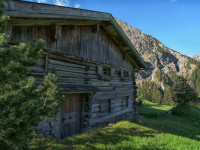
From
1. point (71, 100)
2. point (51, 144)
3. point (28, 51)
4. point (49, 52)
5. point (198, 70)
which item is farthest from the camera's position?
point (198, 70)

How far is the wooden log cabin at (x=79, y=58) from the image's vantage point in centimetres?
541

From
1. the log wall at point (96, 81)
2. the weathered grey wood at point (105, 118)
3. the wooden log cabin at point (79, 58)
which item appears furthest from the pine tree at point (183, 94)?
the weathered grey wood at point (105, 118)

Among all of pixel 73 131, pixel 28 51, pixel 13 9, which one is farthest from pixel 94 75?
pixel 28 51

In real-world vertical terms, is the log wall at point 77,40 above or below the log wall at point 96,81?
above

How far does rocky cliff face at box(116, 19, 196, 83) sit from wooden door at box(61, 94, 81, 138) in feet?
324

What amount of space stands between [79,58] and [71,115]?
9.97 feet

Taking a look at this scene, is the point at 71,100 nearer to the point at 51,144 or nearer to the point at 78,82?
the point at 78,82

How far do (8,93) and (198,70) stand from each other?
371 ft

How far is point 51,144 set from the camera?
536 centimetres

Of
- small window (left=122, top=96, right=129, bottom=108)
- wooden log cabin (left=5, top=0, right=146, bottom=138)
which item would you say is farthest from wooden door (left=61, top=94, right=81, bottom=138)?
small window (left=122, top=96, right=129, bottom=108)

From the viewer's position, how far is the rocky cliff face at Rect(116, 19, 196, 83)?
107375mm

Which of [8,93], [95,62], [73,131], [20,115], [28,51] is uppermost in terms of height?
[95,62]

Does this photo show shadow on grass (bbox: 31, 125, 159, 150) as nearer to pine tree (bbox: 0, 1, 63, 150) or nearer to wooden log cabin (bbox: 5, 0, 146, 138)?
wooden log cabin (bbox: 5, 0, 146, 138)

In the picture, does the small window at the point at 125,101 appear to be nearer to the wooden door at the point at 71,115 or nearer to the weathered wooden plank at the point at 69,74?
the wooden door at the point at 71,115
